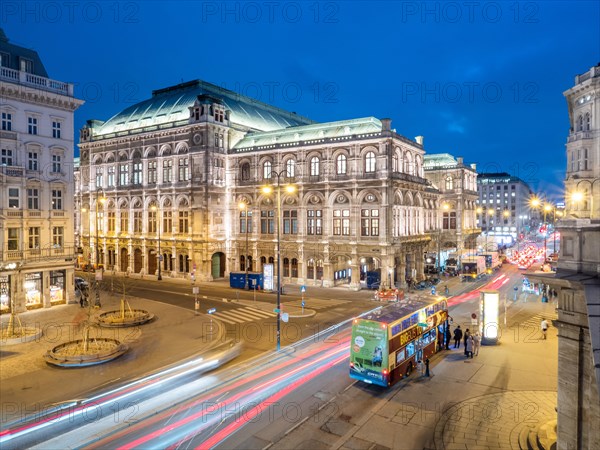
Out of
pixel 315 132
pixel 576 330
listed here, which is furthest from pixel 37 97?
pixel 576 330

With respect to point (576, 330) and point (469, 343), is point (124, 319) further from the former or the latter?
point (576, 330)

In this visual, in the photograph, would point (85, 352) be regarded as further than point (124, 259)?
No

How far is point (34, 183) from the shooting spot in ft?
119

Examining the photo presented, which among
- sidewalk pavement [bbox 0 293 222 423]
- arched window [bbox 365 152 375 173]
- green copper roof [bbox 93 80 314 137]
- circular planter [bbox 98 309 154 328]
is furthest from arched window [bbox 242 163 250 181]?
circular planter [bbox 98 309 154 328]

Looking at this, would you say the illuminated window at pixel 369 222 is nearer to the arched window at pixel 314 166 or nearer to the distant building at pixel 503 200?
the arched window at pixel 314 166

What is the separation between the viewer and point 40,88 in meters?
37.0

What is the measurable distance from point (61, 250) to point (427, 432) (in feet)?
114

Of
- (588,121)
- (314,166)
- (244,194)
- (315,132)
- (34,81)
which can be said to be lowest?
(244,194)

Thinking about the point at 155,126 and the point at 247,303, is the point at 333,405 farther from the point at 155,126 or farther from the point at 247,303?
the point at 155,126

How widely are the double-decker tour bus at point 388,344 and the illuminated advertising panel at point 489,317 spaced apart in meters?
6.39

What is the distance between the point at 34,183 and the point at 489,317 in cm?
3740

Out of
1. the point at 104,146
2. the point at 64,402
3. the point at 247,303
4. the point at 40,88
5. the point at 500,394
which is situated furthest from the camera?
the point at 104,146

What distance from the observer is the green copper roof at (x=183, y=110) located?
6100cm

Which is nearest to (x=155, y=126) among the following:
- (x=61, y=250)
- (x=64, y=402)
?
(x=61, y=250)
